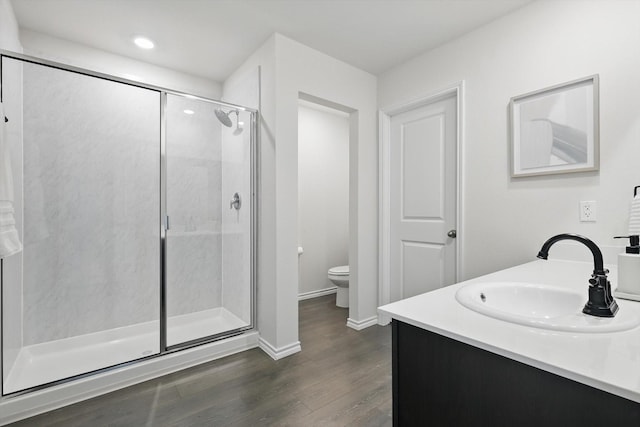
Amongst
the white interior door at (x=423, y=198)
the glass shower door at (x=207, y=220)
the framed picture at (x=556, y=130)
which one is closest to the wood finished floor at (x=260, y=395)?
the glass shower door at (x=207, y=220)

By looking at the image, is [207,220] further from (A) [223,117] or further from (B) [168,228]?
(A) [223,117]

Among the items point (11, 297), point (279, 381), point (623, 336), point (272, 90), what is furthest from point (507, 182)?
point (11, 297)

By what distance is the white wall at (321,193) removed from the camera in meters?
3.84

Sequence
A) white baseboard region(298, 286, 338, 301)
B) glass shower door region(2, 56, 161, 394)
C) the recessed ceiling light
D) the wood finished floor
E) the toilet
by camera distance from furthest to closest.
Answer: white baseboard region(298, 286, 338, 301)
the toilet
the recessed ceiling light
glass shower door region(2, 56, 161, 394)
the wood finished floor

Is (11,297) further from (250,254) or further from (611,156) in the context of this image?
(611,156)

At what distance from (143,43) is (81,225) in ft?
5.08

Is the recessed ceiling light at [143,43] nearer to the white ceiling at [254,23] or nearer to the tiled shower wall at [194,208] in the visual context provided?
the white ceiling at [254,23]

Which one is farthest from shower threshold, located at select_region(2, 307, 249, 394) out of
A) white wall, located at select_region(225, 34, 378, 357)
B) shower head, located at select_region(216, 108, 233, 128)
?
shower head, located at select_region(216, 108, 233, 128)

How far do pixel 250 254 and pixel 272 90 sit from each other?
1332 millimetres

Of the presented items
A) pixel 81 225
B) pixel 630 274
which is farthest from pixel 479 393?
pixel 81 225

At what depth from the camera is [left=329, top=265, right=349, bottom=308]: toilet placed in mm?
3340

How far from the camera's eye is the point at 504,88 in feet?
6.89

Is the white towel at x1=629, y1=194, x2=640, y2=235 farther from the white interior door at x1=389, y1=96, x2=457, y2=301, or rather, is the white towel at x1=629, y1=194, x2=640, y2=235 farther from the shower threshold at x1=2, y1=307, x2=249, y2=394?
the shower threshold at x1=2, y1=307, x2=249, y2=394

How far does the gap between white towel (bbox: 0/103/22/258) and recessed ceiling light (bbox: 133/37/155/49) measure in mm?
1290
